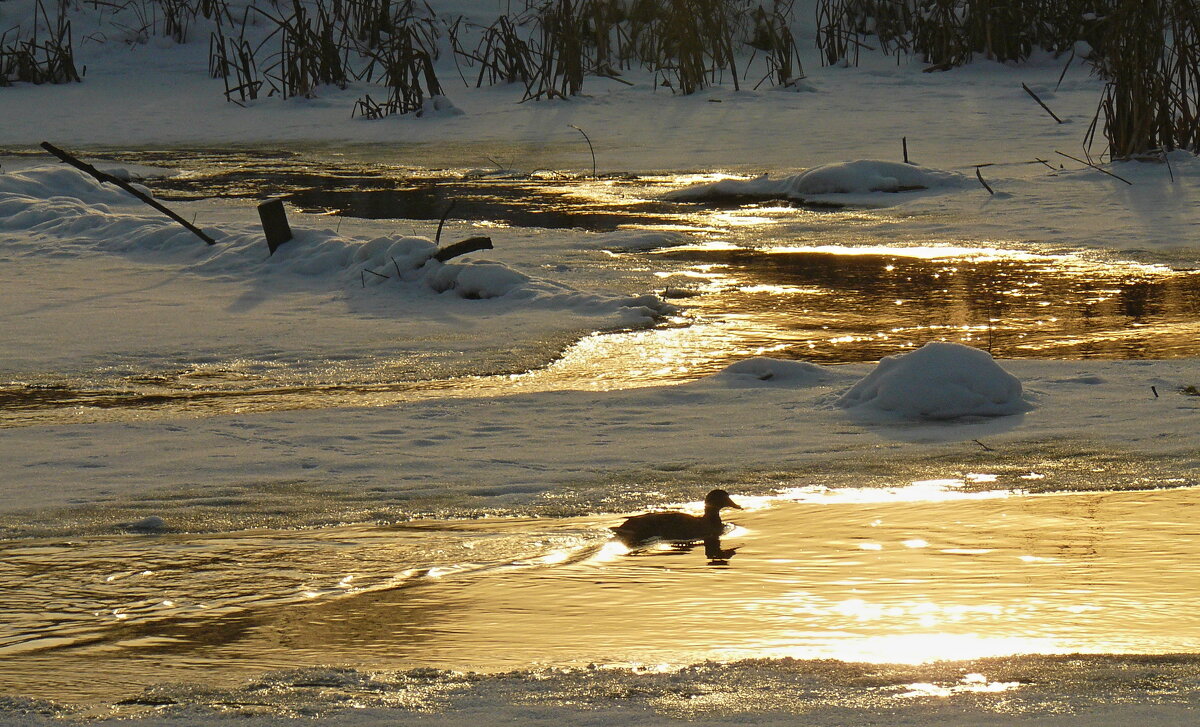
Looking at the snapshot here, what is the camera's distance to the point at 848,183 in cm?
1002

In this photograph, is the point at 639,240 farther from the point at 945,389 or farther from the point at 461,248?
the point at 945,389

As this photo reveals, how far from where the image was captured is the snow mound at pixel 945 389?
482 cm

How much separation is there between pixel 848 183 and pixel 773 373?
498cm

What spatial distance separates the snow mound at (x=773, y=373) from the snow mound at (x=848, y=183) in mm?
4732

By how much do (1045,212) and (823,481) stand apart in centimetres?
518

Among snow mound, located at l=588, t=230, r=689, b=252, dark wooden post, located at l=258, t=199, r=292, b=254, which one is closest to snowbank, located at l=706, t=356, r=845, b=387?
snow mound, located at l=588, t=230, r=689, b=252

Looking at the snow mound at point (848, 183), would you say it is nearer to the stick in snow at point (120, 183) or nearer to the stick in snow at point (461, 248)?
the stick in snow at point (461, 248)

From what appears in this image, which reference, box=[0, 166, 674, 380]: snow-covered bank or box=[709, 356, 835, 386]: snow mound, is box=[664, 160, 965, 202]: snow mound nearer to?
box=[0, 166, 674, 380]: snow-covered bank

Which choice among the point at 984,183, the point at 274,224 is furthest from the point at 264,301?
the point at 984,183

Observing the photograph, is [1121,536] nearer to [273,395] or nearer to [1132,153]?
[273,395]

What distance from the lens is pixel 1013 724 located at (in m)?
2.54

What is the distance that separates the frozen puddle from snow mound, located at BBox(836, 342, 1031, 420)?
79cm

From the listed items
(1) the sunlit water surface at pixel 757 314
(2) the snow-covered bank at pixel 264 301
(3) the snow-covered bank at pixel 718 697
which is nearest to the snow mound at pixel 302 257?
(2) the snow-covered bank at pixel 264 301

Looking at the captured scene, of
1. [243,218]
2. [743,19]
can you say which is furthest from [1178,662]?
[743,19]
